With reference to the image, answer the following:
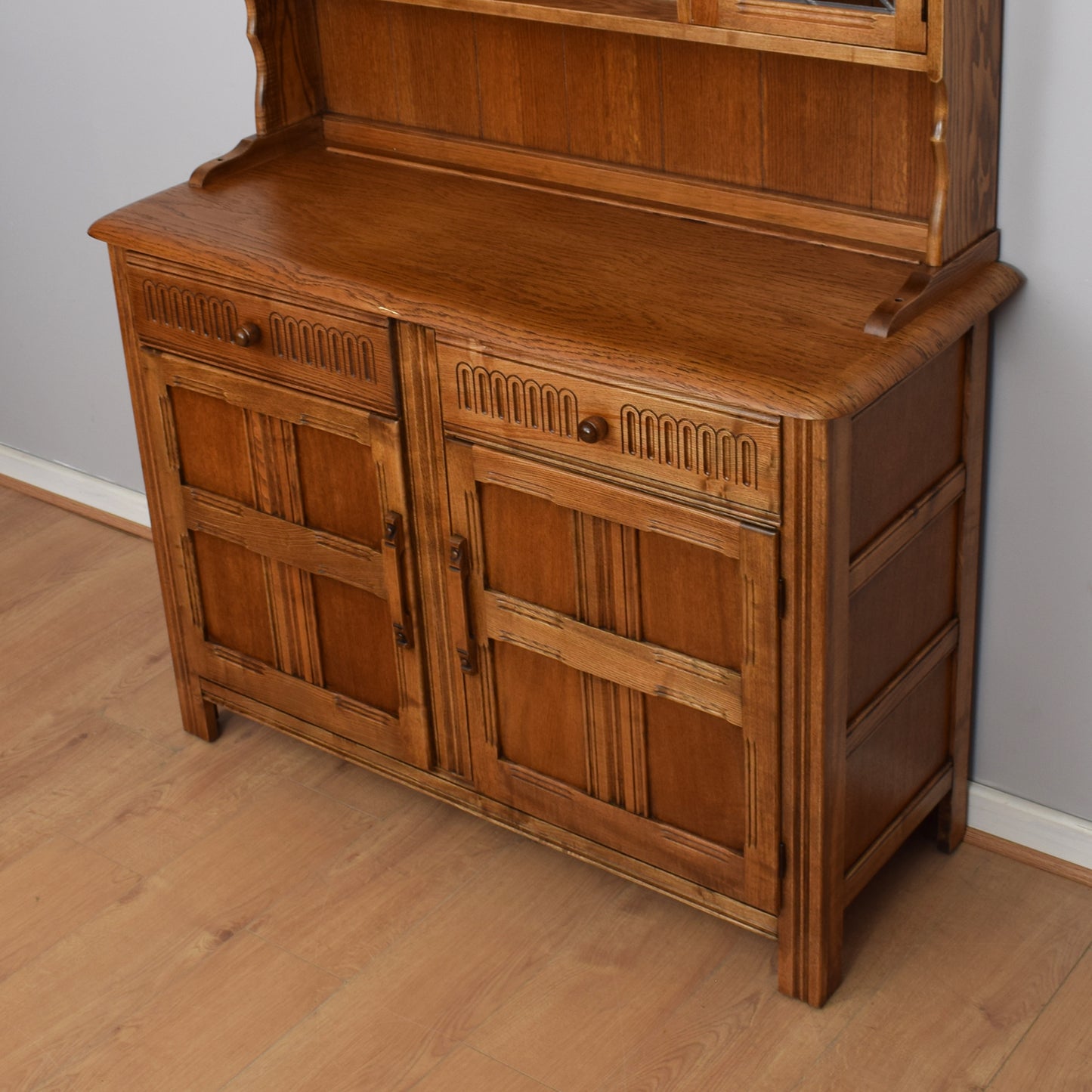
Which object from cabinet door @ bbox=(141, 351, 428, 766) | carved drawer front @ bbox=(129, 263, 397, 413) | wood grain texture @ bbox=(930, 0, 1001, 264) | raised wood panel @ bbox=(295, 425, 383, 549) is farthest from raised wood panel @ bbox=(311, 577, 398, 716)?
wood grain texture @ bbox=(930, 0, 1001, 264)

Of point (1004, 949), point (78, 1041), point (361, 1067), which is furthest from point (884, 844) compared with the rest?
point (78, 1041)

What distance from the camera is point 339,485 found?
2156 millimetres

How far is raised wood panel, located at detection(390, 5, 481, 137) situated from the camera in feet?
7.31

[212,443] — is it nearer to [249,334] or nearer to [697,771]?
[249,334]

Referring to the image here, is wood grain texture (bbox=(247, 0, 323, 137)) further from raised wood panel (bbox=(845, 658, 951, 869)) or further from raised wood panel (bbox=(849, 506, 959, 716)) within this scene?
raised wood panel (bbox=(845, 658, 951, 869))

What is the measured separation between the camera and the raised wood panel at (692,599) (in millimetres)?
1826

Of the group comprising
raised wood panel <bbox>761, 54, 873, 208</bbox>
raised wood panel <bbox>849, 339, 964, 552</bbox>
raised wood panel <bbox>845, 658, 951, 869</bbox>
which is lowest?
raised wood panel <bbox>845, 658, 951, 869</bbox>

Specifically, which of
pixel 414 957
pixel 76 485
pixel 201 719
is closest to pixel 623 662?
pixel 414 957

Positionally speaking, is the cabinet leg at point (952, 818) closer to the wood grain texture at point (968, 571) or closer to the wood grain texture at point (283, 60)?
the wood grain texture at point (968, 571)

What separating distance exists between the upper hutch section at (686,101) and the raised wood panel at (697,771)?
64 cm

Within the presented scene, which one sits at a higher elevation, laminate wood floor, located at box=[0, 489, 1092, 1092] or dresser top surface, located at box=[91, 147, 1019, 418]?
dresser top surface, located at box=[91, 147, 1019, 418]

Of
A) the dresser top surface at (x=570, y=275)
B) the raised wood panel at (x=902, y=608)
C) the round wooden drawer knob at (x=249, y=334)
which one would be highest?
the dresser top surface at (x=570, y=275)

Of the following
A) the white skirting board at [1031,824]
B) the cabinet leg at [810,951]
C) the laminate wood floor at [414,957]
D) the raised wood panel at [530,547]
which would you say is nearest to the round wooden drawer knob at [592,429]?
the raised wood panel at [530,547]

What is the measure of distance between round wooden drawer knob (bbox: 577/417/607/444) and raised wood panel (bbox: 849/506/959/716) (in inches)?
14.1
